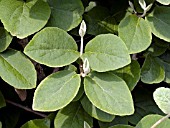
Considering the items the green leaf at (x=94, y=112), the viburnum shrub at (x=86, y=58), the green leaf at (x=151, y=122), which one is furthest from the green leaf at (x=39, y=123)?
the green leaf at (x=151, y=122)

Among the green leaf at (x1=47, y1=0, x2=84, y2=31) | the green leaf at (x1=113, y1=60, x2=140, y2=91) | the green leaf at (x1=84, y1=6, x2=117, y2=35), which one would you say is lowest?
the green leaf at (x1=113, y1=60, x2=140, y2=91)

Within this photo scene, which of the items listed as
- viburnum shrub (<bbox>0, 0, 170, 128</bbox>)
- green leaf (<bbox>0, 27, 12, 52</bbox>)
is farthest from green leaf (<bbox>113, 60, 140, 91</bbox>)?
green leaf (<bbox>0, 27, 12, 52</bbox>)

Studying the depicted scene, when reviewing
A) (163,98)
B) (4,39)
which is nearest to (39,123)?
(4,39)

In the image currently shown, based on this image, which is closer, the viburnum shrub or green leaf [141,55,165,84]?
the viburnum shrub

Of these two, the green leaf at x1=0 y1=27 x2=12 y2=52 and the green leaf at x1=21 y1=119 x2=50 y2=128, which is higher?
the green leaf at x1=0 y1=27 x2=12 y2=52

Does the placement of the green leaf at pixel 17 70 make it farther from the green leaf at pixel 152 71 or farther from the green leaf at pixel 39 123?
the green leaf at pixel 152 71

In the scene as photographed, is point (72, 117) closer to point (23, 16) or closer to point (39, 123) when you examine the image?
point (39, 123)

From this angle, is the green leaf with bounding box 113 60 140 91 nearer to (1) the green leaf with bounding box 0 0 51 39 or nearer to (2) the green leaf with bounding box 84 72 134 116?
(2) the green leaf with bounding box 84 72 134 116
